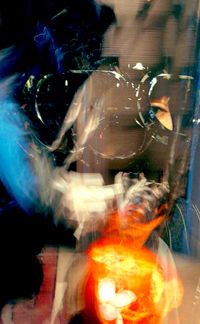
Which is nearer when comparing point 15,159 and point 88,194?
point 15,159

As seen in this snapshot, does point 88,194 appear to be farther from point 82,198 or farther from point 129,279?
point 129,279

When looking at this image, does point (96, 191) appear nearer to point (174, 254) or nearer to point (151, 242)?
point (151, 242)

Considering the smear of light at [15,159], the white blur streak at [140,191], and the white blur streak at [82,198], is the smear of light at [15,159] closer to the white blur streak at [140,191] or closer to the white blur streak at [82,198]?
the white blur streak at [82,198]

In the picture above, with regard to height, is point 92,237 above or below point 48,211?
below

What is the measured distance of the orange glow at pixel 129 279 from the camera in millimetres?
1035

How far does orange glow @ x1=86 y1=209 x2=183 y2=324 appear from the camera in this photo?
1035mm

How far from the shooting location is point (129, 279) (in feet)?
3.47

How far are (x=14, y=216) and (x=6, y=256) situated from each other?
180 mm

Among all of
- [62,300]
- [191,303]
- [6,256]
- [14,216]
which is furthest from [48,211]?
[191,303]

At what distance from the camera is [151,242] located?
109cm

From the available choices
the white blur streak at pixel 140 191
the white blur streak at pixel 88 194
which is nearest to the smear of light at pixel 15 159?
the white blur streak at pixel 88 194

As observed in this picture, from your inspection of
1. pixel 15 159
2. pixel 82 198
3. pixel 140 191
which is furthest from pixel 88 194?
pixel 15 159

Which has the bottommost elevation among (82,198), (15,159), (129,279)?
(129,279)

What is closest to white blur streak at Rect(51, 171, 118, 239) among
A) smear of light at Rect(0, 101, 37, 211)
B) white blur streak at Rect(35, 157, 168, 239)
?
white blur streak at Rect(35, 157, 168, 239)
